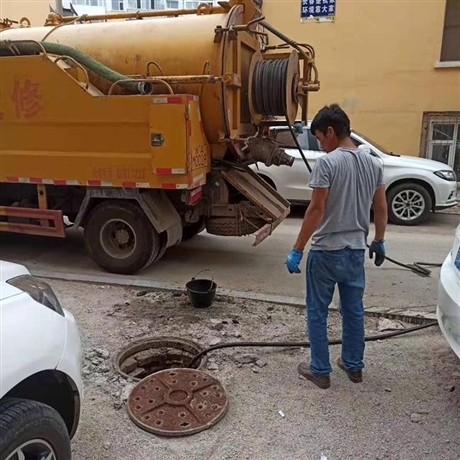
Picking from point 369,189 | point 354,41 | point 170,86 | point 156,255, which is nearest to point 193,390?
point 369,189

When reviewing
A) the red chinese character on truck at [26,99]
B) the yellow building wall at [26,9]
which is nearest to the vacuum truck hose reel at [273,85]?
the red chinese character on truck at [26,99]

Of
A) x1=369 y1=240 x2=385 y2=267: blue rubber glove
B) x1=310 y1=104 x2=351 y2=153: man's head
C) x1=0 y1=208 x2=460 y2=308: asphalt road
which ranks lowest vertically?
x1=0 y1=208 x2=460 y2=308: asphalt road

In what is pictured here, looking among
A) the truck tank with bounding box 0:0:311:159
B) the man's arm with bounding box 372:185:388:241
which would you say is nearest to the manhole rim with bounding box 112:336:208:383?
the man's arm with bounding box 372:185:388:241

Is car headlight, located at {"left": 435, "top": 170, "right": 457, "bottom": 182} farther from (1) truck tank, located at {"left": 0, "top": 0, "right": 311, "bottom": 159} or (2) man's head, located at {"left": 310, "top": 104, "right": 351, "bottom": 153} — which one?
(2) man's head, located at {"left": 310, "top": 104, "right": 351, "bottom": 153}

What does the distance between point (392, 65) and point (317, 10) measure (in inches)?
89.0

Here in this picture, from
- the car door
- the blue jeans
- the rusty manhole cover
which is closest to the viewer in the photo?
the rusty manhole cover

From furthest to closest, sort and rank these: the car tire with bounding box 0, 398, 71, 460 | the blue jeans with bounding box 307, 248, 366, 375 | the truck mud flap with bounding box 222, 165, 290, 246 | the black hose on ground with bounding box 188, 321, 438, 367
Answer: the truck mud flap with bounding box 222, 165, 290, 246
the black hose on ground with bounding box 188, 321, 438, 367
the blue jeans with bounding box 307, 248, 366, 375
the car tire with bounding box 0, 398, 71, 460

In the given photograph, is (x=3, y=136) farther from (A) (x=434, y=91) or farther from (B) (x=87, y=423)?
(A) (x=434, y=91)

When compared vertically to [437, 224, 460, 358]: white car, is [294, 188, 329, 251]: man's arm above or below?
above

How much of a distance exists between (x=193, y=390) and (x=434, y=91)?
1067 cm

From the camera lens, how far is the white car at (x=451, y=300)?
9.65ft

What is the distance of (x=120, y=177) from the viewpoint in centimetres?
529

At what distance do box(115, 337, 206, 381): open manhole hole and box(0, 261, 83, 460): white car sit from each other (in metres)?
1.36

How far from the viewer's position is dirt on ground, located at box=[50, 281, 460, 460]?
2.73 meters
